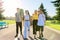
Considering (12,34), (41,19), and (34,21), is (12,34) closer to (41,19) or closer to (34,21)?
(34,21)

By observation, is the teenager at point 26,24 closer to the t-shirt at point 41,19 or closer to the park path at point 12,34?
the park path at point 12,34

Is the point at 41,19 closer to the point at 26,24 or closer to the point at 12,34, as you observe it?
the point at 26,24

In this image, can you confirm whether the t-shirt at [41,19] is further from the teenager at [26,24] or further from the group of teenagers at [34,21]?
the teenager at [26,24]

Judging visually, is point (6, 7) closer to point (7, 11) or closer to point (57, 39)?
point (7, 11)

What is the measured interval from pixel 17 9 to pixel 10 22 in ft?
0.71

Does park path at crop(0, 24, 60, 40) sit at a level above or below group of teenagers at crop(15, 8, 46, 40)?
below

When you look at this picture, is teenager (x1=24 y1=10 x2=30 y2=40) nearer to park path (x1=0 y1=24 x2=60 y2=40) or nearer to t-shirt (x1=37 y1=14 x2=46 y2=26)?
park path (x1=0 y1=24 x2=60 y2=40)

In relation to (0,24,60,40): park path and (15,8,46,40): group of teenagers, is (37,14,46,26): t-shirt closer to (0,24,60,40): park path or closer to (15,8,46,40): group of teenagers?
(15,8,46,40): group of teenagers

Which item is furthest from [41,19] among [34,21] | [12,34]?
[12,34]

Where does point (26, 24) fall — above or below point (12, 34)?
above

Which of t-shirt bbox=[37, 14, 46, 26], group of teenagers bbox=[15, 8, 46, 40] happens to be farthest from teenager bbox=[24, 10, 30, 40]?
t-shirt bbox=[37, 14, 46, 26]

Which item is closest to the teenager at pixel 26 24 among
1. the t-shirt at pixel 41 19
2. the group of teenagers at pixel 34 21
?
the group of teenagers at pixel 34 21

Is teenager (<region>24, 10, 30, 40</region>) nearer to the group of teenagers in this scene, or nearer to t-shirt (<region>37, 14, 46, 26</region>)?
the group of teenagers

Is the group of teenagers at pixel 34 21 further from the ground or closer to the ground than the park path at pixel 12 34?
further from the ground
